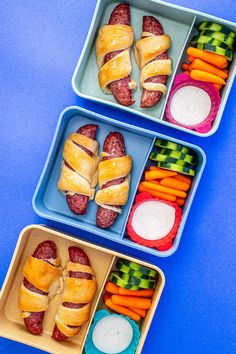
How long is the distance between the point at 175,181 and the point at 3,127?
0.70m

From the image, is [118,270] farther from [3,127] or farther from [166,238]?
[3,127]

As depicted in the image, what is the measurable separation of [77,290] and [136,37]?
0.99 metres

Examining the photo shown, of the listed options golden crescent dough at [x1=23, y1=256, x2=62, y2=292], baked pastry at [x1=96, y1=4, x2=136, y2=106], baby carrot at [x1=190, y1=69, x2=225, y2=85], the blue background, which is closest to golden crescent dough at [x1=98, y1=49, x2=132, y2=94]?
baked pastry at [x1=96, y1=4, x2=136, y2=106]

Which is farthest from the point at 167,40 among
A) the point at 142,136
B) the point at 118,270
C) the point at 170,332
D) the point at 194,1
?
the point at 170,332

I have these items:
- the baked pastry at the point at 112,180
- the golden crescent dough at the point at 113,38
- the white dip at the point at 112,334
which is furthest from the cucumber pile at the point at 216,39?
the white dip at the point at 112,334

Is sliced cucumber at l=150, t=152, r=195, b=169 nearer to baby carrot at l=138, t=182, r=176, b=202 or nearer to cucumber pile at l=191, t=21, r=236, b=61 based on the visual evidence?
baby carrot at l=138, t=182, r=176, b=202

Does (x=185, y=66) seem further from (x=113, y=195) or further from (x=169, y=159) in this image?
Answer: (x=113, y=195)

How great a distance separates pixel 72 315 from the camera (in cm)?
191

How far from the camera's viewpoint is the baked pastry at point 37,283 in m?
1.90

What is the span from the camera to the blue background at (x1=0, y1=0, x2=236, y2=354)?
199cm

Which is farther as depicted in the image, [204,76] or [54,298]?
[54,298]

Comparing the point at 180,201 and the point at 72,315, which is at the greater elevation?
the point at 180,201

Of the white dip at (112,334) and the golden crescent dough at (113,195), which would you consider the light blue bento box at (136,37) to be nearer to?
the golden crescent dough at (113,195)

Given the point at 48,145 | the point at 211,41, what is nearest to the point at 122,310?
the point at 48,145
